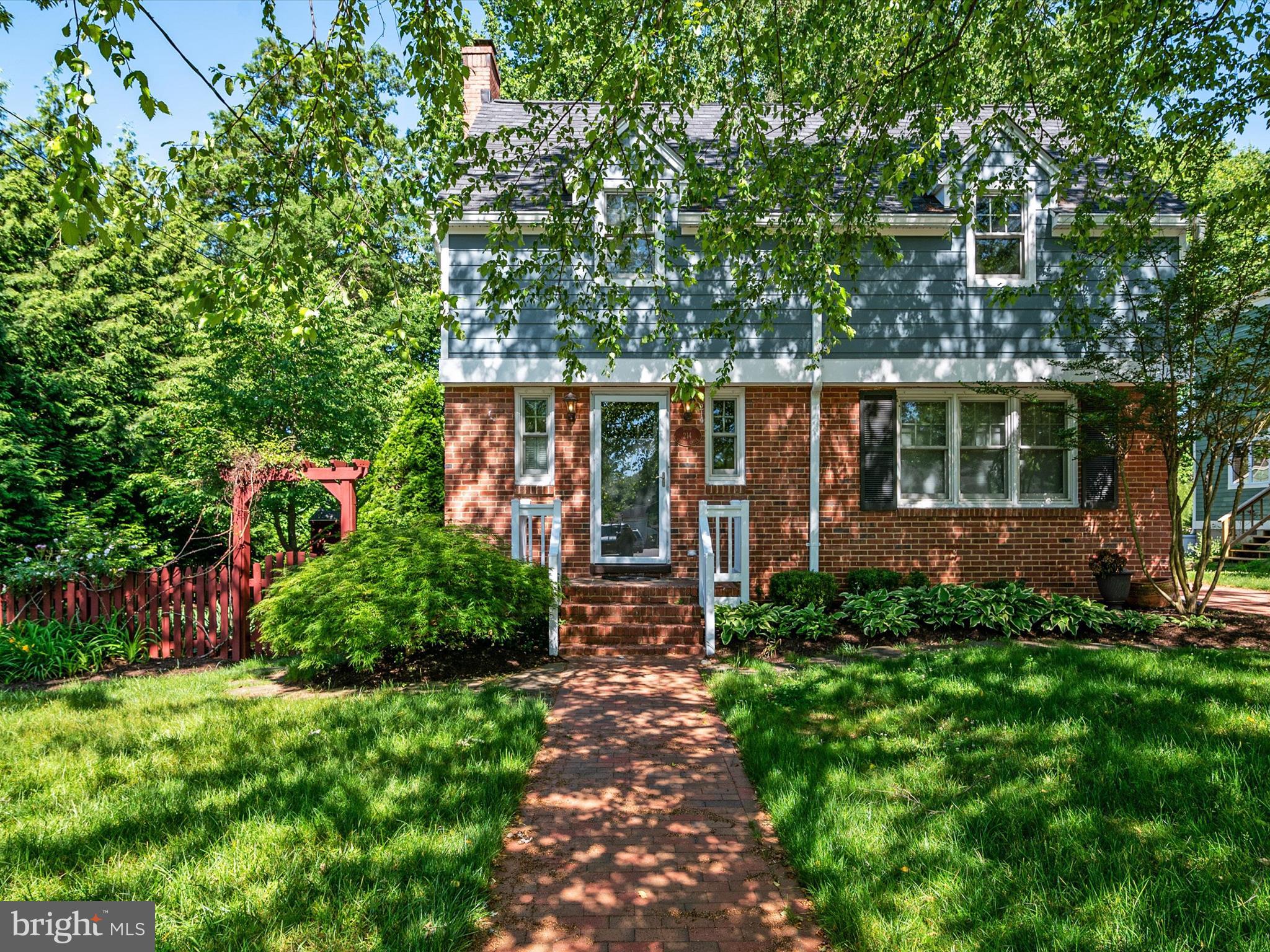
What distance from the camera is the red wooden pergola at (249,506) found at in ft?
26.1

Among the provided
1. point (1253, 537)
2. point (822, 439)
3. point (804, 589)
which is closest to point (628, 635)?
point (804, 589)

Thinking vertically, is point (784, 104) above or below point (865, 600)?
above

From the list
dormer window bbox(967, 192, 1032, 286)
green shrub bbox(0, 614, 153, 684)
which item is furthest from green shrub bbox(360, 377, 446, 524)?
dormer window bbox(967, 192, 1032, 286)

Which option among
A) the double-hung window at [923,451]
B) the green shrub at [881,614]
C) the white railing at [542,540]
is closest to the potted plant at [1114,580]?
the double-hung window at [923,451]

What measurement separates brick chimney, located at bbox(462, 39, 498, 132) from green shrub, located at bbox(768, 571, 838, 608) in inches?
359

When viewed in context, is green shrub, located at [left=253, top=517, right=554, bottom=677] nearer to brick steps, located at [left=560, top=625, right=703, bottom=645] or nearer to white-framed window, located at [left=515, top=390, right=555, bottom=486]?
brick steps, located at [left=560, top=625, right=703, bottom=645]

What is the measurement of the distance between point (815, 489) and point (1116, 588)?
4335mm

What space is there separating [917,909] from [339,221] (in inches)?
195

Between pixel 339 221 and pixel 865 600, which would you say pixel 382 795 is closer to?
pixel 339 221

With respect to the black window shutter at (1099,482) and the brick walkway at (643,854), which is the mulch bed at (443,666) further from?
the black window shutter at (1099,482)

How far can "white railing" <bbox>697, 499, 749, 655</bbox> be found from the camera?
8078mm

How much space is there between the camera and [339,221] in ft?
15.2

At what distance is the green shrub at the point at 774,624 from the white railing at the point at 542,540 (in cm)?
193

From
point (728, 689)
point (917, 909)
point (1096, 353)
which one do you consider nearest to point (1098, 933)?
point (917, 909)
